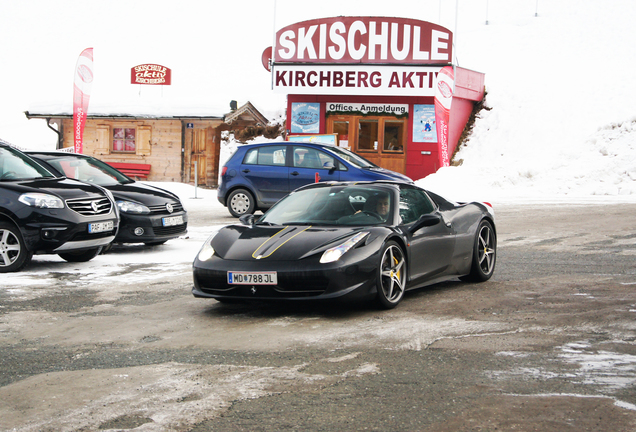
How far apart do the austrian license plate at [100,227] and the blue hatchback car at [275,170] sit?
6.52 m

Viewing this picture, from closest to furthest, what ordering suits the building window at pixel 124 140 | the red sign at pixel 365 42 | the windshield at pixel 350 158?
the windshield at pixel 350 158 < the red sign at pixel 365 42 < the building window at pixel 124 140

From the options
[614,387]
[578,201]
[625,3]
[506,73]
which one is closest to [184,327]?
[614,387]

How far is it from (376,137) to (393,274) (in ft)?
74.8

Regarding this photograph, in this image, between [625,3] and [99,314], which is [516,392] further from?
[625,3]

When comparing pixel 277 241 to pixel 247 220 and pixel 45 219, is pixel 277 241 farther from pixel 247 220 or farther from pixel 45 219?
pixel 45 219

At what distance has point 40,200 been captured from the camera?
9.01 meters

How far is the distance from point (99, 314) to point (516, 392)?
4.00 metres

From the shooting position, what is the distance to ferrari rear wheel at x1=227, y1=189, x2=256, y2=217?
1623 cm

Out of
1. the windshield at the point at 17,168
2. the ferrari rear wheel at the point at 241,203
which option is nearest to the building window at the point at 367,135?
the ferrari rear wheel at the point at 241,203

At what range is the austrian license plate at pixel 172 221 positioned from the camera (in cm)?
1108

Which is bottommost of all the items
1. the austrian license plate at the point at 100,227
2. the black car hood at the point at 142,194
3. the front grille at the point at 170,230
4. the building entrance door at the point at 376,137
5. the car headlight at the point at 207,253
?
the front grille at the point at 170,230

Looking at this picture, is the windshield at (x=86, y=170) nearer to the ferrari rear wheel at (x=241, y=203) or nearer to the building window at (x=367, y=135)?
the ferrari rear wheel at (x=241, y=203)

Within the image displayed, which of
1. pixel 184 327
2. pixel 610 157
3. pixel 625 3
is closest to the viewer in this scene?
pixel 184 327

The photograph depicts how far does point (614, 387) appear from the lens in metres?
4.20
